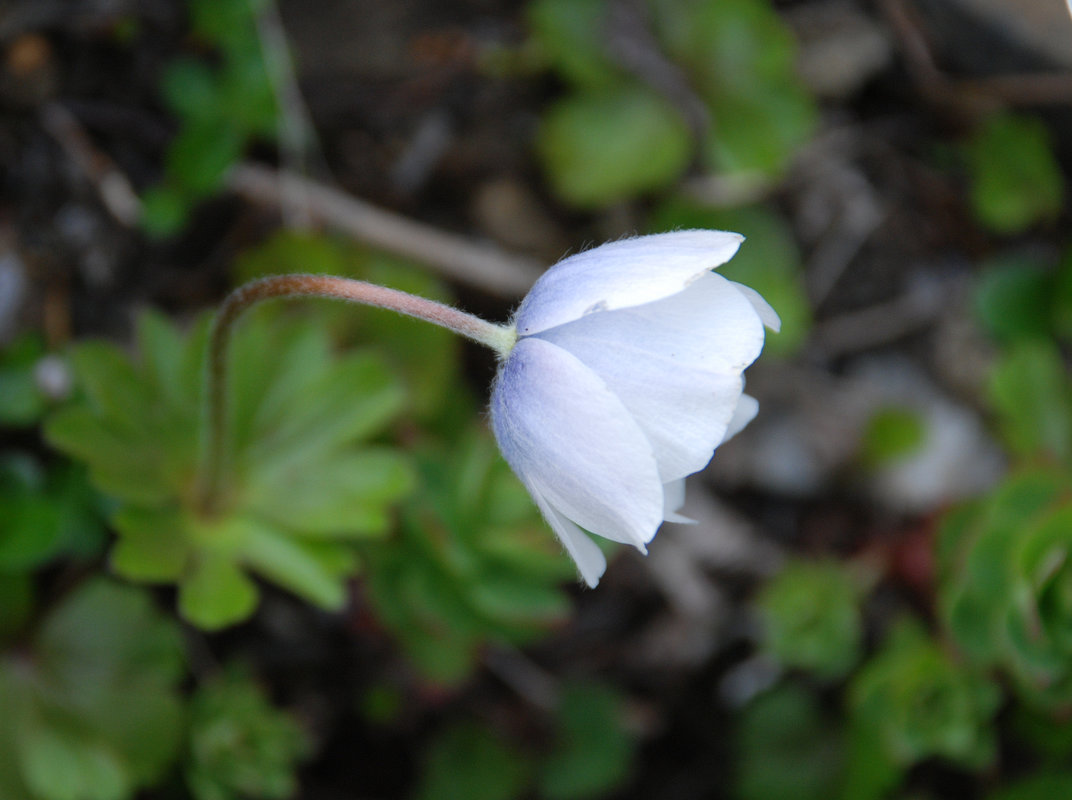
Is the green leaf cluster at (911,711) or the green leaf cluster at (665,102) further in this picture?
the green leaf cluster at (665,102)

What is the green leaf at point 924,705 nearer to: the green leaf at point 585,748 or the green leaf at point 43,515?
the green leaf at point 585,748

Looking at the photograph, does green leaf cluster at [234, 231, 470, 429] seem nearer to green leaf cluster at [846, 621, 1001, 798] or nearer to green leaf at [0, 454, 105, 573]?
green leaf at [0, 454, 105, 573]

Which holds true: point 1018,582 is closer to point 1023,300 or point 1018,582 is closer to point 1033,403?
point 1033,403

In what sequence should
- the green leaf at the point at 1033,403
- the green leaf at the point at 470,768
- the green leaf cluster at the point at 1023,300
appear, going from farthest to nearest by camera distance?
the green leaf cluster at the point at 1023,300 < the green leaf at the point at 1033,403 < the green leaf at the point at 470,768

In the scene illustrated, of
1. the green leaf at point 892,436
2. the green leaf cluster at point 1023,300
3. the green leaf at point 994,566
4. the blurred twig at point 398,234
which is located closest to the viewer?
Answer: the green leaf at point 994,566

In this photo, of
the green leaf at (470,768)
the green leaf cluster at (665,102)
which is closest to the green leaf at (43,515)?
the green leaf at (470,768)

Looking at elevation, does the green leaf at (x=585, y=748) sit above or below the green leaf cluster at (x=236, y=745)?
below
